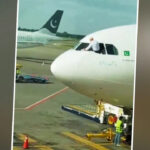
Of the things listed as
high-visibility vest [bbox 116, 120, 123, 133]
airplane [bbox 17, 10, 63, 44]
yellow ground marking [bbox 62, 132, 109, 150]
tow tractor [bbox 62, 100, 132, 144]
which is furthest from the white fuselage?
high-visibility vest [bbox 116, 120, 123, 133]

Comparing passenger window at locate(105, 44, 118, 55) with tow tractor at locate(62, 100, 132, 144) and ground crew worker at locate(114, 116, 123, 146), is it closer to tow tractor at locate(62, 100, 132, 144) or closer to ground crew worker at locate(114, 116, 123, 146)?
tow tractor at locate(62, 100, 132, 144)

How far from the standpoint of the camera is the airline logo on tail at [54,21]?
320 cm

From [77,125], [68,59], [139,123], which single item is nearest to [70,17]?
[68,59]

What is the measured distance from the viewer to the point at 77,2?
3.27m

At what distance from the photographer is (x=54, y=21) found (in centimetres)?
320

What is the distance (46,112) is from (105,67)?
758 mm

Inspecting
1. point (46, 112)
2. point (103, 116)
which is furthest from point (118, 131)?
point (46, 112)

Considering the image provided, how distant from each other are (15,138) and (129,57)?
140 cm

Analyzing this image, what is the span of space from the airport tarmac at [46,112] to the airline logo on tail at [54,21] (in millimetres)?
155

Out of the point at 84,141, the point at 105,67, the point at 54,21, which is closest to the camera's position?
the point at 54,21

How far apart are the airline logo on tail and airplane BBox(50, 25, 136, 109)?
28 cm

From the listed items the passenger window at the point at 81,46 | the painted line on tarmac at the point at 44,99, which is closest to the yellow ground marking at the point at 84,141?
the painted line on tarmac at the point at 44,99

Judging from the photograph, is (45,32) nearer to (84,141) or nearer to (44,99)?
(44,99)

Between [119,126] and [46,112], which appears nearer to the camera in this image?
[46,112]
